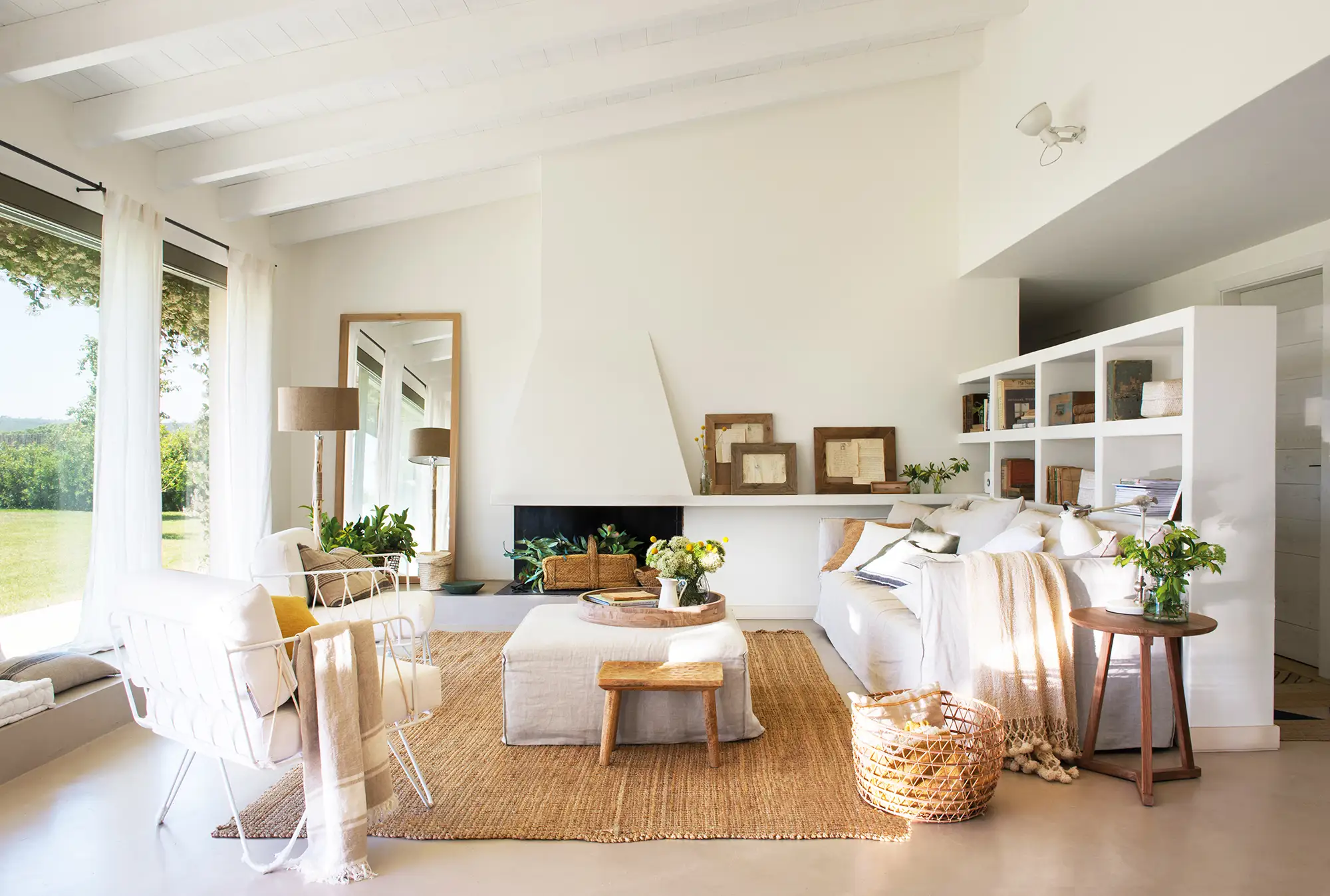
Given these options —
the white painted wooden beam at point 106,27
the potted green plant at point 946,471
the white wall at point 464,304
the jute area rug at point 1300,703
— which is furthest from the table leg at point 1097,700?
the white wall at point 464,304

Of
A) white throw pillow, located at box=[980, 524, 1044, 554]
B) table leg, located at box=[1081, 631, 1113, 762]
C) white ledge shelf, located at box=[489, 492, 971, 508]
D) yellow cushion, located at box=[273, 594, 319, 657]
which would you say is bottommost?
table leg, located at box=[1081, 631, 1113, 762]

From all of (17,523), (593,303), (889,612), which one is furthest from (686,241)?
(17,523)

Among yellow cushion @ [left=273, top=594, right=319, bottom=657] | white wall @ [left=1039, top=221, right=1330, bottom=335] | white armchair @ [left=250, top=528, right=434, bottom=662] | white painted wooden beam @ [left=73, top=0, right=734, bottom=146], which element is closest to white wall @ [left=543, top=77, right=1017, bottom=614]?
white wall @ [left=1039, top=221, right=1330, bottom=335]

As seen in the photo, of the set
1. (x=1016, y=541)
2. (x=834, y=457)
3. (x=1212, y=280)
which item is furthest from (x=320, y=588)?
(x=1212, y=280)

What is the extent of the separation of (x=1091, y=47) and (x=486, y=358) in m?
4.45

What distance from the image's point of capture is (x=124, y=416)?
4098mm

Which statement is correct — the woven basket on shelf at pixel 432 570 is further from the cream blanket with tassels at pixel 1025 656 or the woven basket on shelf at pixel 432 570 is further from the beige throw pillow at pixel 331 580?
the cream blanket with tassels at pixel 1025 656

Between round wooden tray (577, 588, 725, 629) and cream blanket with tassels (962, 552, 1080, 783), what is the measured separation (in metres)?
1.11

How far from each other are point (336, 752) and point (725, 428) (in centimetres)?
399

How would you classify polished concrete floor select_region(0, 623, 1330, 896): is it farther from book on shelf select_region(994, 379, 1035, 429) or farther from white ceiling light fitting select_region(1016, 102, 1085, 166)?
white ceiling light fitting select_region(1016, 102, 1085, 166)

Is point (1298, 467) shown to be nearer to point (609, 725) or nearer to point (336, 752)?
point (609, 725)

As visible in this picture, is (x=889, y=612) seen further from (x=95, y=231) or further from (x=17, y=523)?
Result: (x=95, y=231)

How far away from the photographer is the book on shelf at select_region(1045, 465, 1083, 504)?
14.8 ft

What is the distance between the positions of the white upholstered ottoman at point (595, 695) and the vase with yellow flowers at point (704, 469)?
255 centimetres
